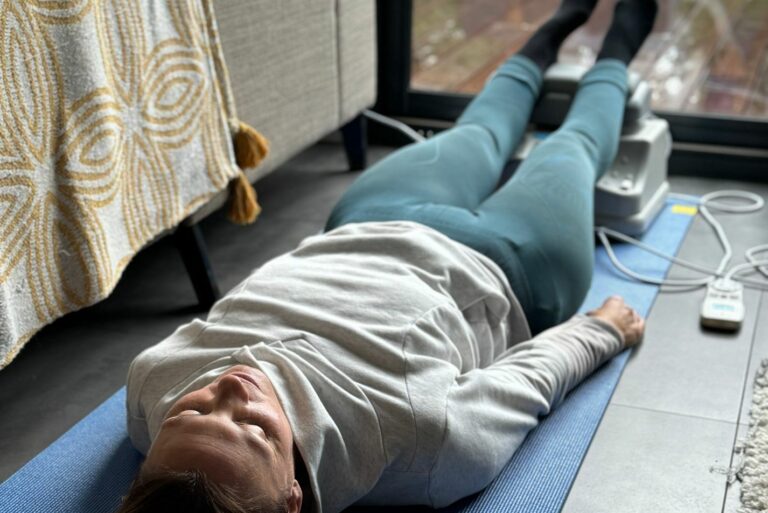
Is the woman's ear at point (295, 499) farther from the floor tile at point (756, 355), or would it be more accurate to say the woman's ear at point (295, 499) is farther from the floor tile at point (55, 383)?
the floor tile at point (756, 355)

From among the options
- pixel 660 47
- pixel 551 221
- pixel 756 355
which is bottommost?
pixel 756 355

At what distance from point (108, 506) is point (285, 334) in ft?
0.97

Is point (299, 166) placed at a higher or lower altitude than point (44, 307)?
lower

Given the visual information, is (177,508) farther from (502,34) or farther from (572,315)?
(502,34)

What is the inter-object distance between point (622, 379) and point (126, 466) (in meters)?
0.68

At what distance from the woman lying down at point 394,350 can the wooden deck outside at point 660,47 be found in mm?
879

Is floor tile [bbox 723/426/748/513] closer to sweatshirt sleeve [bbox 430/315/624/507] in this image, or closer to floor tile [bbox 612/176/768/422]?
floor tile [bbox 612/176/768/422]

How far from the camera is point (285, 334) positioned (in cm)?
97

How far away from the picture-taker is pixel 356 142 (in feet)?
7.21

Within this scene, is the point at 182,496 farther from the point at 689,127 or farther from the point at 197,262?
the point at 689,127

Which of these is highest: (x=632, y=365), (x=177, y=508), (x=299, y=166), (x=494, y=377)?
(x=177, y=508)

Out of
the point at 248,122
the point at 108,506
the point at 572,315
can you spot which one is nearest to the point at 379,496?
the point at 108,506

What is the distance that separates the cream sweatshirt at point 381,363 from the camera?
35.8 inches

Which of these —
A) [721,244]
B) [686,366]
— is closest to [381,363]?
[686,366]
